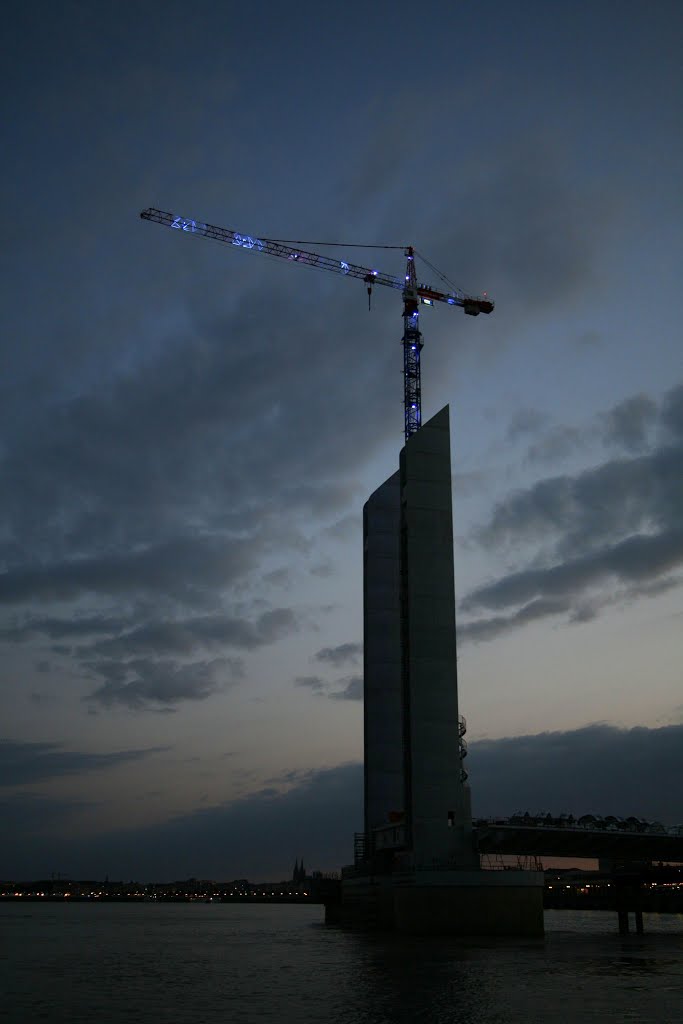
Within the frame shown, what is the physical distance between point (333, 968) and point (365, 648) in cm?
5610

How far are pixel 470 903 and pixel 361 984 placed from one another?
83.7 ft

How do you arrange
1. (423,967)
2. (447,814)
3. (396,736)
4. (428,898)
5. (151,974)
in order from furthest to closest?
1. (396,736)
2. (447,814)
3. (428,898)
4. (151,974)
5. (423,967)

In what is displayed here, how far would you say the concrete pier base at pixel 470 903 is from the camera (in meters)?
66.0

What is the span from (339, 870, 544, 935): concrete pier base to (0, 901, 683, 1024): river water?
4.98ft

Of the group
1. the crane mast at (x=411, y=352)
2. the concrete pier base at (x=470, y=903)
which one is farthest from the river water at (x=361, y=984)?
the crane mast at (x=411, y=352)

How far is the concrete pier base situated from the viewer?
6600cm

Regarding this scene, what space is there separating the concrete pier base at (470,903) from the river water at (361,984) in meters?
1.52

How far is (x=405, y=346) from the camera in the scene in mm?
116625

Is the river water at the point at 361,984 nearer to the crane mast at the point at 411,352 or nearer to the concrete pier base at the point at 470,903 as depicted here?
the concrete pier base at the point at 470,903

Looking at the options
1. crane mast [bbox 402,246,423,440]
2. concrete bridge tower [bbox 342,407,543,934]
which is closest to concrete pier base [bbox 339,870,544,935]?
concrete bridge tower [bbox 342,407,543,934]

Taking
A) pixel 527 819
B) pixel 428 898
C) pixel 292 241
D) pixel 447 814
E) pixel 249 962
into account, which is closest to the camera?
pixel 249 962

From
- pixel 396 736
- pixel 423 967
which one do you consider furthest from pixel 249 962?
pixel 396 736

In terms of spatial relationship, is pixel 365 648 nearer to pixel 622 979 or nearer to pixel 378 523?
pixel 378 523

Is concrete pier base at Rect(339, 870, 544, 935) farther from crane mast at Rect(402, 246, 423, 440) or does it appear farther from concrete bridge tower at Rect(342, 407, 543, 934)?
crane mast at Rect(402, 246, 423, 440)
